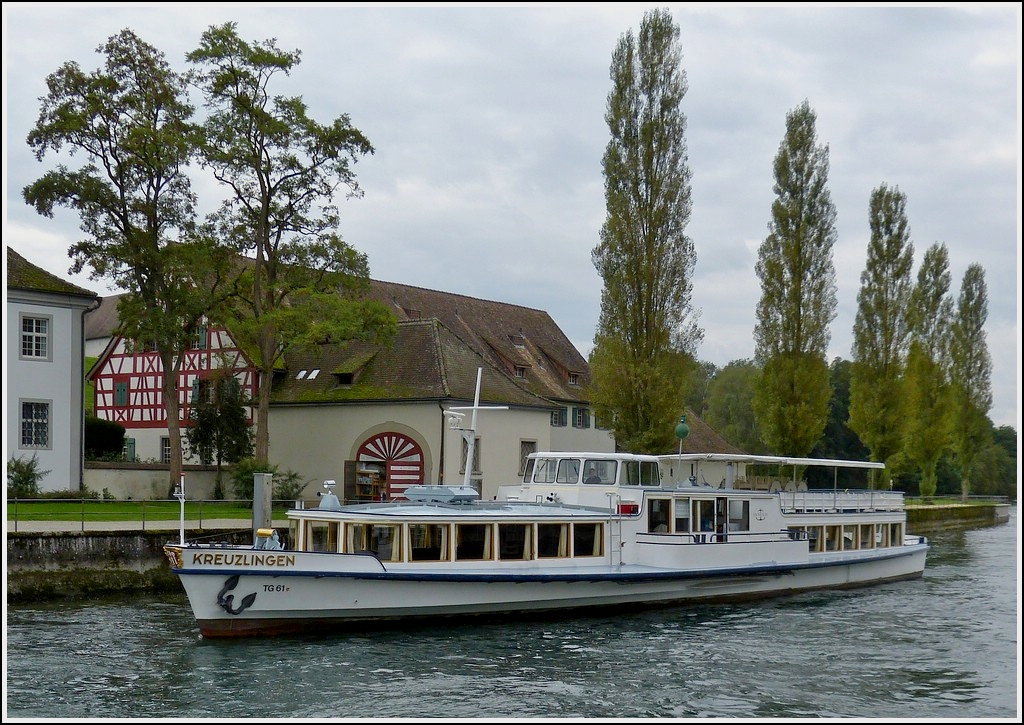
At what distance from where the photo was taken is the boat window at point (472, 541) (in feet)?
73.7

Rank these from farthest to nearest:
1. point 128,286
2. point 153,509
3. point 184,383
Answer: point 184,383 → point 128,286 → point 153,509

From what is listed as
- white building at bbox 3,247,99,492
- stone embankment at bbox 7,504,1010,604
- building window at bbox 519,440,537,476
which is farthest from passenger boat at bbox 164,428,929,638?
building window at bbox 519,440,537,476

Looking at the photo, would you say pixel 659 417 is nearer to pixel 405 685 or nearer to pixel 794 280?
pixel 794 280

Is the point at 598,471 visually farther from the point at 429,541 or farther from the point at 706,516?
the point at 429,541

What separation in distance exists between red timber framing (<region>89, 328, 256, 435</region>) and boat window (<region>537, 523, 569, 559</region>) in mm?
23749

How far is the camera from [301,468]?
1730 inches

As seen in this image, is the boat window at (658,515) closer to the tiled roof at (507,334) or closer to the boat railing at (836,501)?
the boat railing at (836,501)

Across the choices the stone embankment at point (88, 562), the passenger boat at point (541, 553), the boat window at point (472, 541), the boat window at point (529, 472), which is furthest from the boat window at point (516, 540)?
the stone embankment at point (88, 562)

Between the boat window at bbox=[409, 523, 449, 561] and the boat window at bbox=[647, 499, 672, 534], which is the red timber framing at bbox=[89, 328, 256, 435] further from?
the boat window at bbox=[409, 523, 449, 561]

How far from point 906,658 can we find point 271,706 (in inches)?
422

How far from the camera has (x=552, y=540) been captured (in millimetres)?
23625

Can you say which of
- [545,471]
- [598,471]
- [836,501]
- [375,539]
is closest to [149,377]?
[545,471]

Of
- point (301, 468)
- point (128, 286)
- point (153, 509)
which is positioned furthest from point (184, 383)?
point (153, 509)

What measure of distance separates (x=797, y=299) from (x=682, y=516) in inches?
1140
